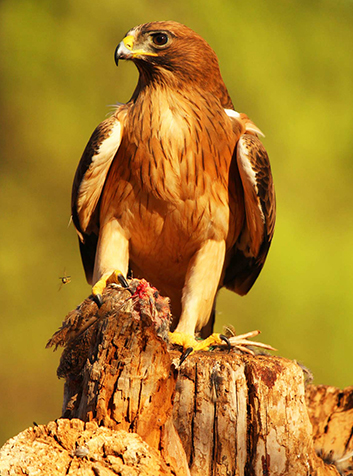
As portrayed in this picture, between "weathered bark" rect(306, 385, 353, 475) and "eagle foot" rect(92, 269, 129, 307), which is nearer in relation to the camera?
"eagle foot" rect(92, 269, 129, 307)

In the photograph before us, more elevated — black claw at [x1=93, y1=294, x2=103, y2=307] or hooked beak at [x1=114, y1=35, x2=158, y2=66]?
hooked beak at [x1=114, y1=35, x2=158, y2=66]

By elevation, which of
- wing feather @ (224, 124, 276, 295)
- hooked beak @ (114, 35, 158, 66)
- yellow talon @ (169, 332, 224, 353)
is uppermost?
hooked beak @ (114, 35, 158, 66)

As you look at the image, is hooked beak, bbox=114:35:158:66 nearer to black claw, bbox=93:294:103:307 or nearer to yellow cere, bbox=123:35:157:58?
yellow cere, bbox=123:35:157:58

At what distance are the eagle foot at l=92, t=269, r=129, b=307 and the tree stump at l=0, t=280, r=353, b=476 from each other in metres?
0.05

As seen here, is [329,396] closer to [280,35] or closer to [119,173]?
[119,173]

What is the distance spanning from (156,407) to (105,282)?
93 cm

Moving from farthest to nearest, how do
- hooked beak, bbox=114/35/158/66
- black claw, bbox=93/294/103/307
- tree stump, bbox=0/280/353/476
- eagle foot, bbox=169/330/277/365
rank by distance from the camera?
hooked beak, bbox=114/35/158/66 < eagle foot, bbox=169/330/277/365 < black claw, bbox=93/294/103/307 < tree stump, bbox=0/280/353/476

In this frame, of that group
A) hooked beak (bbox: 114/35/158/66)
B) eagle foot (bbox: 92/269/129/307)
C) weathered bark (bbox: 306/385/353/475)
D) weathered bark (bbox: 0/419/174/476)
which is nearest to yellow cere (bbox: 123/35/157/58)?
hooked beak (bbox: 114/35/158/66)

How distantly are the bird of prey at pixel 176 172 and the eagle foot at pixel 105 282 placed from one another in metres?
0.01

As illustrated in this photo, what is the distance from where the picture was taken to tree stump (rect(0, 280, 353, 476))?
1.80 metres

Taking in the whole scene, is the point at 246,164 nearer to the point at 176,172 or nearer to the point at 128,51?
the point at 176,172

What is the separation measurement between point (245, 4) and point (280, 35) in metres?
0.57

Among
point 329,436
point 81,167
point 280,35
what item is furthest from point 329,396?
point 280,35

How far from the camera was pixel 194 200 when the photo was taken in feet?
9.84
